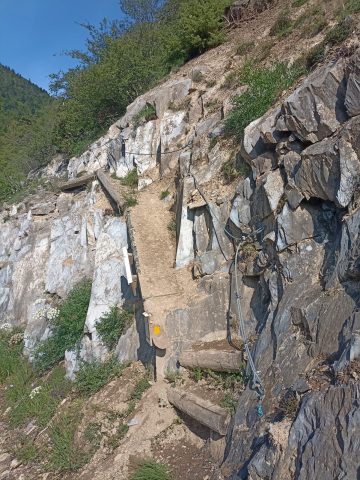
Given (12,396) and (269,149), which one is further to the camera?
(12,396)

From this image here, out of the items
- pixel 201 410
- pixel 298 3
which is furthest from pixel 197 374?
pixel 298 3

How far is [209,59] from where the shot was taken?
14906 mm

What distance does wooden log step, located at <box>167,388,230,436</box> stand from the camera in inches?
219

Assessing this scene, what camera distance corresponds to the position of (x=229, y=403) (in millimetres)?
5738

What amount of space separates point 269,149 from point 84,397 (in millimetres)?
5352

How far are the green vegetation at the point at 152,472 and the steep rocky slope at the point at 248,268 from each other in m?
0.30

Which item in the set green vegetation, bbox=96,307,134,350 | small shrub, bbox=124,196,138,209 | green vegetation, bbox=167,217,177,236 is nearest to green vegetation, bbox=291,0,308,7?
small shrub, bbox=124,196,138,209

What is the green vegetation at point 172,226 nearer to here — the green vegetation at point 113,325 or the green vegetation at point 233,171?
the green vegetation at point 233,171

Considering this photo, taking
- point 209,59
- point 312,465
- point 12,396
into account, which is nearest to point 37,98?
point 209,59

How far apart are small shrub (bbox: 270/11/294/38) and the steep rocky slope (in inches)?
40.4

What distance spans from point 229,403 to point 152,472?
1282mm

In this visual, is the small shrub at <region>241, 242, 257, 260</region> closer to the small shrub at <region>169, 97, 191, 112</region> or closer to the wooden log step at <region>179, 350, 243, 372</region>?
the wooden log step at <region>179, 350, 243, 372</region>

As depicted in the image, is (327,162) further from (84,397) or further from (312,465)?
(84,397)

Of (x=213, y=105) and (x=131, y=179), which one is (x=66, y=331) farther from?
(x=213, y=105)
